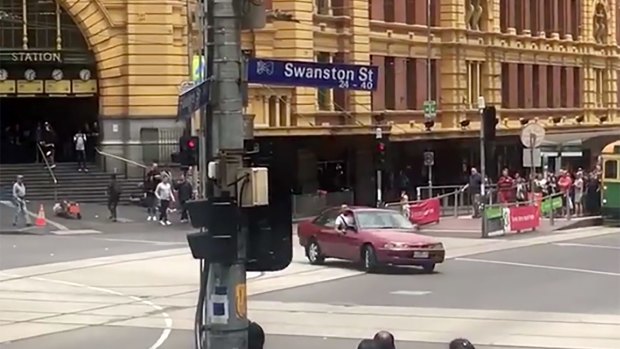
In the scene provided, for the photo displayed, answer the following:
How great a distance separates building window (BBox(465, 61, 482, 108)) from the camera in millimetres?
62938

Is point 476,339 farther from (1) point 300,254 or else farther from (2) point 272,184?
(1) point 300,254

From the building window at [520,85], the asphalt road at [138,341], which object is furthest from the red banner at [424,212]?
the building window at [520,85]

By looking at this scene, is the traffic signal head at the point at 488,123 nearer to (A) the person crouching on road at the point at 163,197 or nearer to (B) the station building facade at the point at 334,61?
(B) the station building facade at the point at 334,61

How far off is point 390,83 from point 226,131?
50.1m

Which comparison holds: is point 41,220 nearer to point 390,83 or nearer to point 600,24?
point 390,83

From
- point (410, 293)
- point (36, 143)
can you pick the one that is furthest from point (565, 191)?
point (410, 293)

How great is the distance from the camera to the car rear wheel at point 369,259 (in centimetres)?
2614

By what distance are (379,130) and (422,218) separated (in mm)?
10250

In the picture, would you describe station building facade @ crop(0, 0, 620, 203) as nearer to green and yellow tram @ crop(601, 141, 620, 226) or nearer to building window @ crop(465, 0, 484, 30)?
building window @ crop(465, 0, 484, 30)

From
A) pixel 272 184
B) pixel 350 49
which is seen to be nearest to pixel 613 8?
pixel 350 49

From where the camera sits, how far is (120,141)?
47.9m

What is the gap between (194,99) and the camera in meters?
8.39

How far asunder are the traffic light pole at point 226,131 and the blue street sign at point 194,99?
111 mm

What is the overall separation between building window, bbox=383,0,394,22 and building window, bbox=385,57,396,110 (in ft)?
6.05
